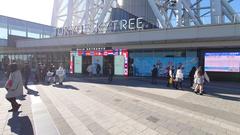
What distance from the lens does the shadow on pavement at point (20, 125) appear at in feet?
22.0

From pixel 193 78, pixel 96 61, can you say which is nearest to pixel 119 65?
pixel 96 61

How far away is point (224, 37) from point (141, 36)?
692 cm

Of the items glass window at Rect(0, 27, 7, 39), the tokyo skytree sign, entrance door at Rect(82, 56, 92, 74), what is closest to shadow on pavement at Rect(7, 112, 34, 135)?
entrance door at Rect(82, 56, 92, 74)

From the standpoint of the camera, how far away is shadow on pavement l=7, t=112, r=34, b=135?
264 inches

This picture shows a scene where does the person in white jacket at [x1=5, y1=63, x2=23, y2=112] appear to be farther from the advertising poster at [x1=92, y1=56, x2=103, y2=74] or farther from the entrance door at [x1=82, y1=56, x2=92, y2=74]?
the entrance door at [x1=82, y1=56, x2=92, y2=74]

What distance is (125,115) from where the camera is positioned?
8.54 meters

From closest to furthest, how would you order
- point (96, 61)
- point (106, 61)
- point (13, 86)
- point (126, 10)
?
point (13, 86)
point (106, 61)
point (96, 61)
point (126, 10)

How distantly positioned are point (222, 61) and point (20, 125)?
17.8 m

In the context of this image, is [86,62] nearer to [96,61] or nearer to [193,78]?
[96,61]

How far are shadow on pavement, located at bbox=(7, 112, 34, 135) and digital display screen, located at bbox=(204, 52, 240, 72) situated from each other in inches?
671

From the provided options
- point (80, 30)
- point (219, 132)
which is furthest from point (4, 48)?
point (219, 132)

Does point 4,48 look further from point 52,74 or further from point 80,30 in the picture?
point 52,74

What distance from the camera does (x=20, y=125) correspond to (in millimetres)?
7270

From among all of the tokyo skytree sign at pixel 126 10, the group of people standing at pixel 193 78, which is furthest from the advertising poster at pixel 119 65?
the tokyo skytree sign at pixel 126 10
